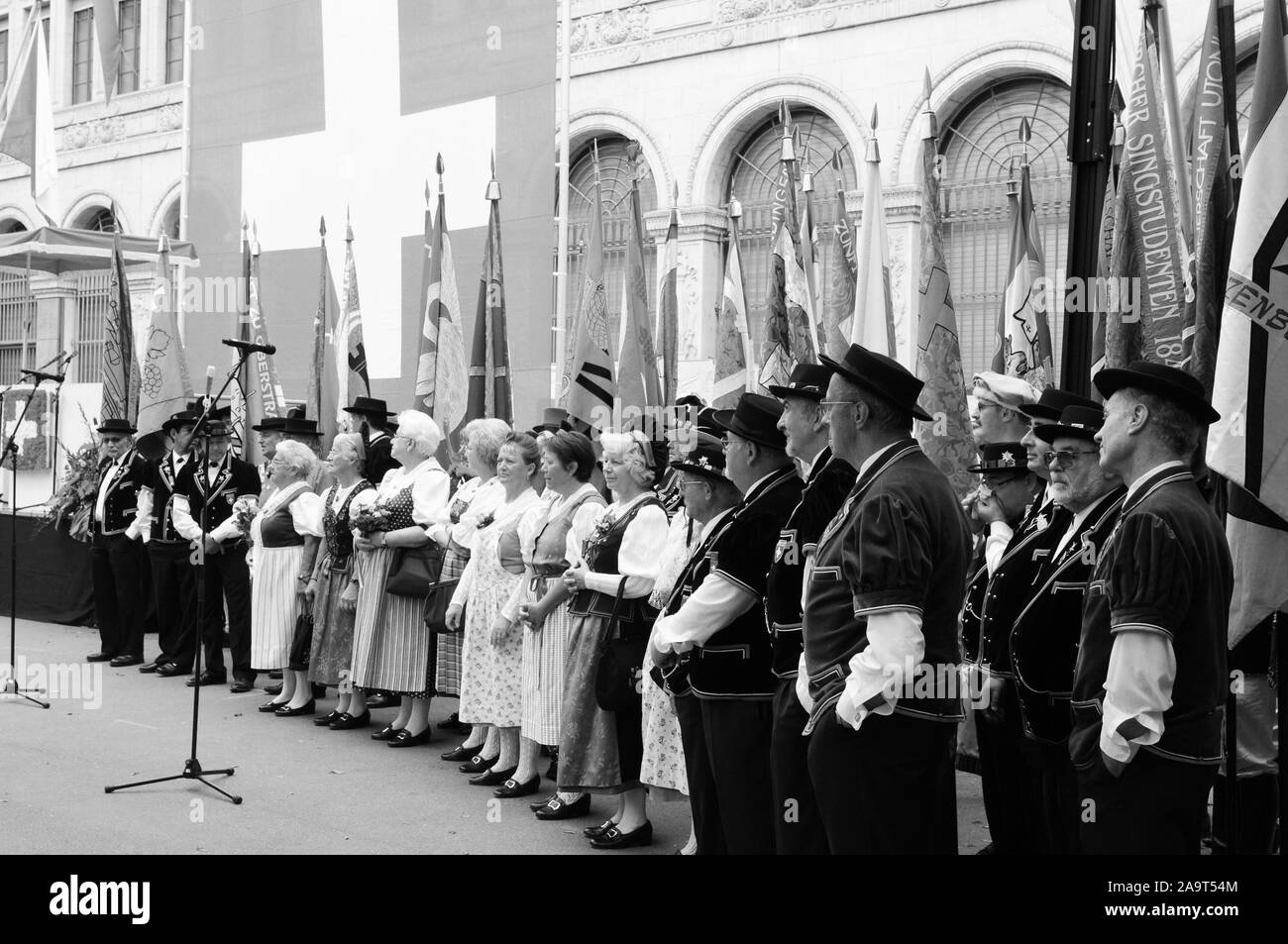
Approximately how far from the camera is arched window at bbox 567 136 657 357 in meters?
16.6

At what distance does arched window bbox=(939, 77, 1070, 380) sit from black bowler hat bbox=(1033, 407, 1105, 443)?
937 cm

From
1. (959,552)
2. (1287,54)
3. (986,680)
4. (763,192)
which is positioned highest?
(763,192)

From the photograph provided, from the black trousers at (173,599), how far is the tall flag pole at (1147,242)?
818 cm

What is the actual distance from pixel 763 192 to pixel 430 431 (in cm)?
823

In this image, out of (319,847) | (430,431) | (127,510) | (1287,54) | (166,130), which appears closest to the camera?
(1287,54)

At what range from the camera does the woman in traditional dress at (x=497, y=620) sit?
7500mm

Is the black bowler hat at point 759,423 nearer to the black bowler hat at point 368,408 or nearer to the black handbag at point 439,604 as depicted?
the black handbag at point 439,604

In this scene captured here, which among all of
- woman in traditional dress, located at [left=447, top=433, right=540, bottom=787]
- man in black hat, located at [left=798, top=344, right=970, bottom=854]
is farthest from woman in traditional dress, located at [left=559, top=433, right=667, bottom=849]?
man in black hat, located at [left=798, top=344, right=970, bottom=854]

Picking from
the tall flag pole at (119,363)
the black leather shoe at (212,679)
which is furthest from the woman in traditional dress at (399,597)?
the tall flag pole at (119,363)

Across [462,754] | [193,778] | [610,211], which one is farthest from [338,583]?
[610,211]

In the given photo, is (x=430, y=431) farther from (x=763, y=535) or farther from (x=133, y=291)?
(x=133, y=291)

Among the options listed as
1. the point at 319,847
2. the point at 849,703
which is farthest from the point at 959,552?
the point at 319,847

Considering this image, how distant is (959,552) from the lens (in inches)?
152

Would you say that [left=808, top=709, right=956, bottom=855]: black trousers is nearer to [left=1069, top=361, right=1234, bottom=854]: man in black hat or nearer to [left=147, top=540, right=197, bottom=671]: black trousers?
[left=1069, top=361, right=1234, bottom=854]: man in black hat
